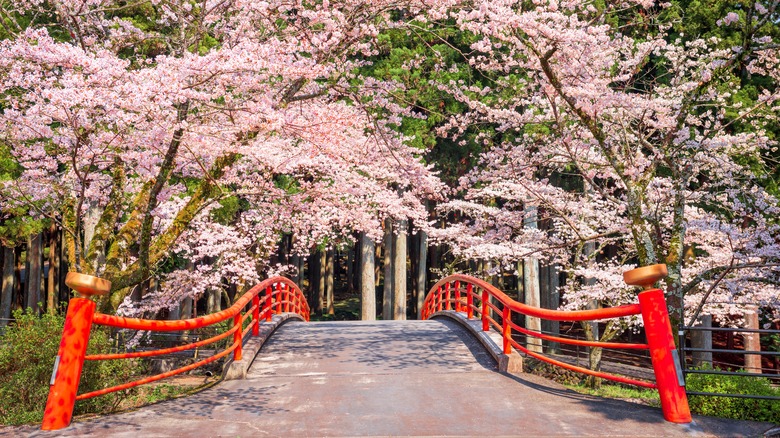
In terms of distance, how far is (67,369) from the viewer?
19.1ft

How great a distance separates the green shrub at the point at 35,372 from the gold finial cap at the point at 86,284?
190 centimetres

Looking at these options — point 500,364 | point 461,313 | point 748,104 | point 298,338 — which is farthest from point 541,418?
point 748,104

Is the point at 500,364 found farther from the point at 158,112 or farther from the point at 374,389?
the point at 158,112

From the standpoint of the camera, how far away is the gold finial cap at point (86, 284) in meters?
5.84

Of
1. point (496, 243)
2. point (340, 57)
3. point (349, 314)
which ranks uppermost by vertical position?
point (340, 57)

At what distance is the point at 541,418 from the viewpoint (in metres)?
6.58

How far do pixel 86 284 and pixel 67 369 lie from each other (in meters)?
0.77

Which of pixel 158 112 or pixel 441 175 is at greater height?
pixel 441 175

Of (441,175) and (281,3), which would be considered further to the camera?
(441,175)

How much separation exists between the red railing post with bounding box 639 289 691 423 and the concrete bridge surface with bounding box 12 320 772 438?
153 millimetres

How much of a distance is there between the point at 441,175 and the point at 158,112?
21.3 metres

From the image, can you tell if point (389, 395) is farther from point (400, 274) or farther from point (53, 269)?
point (53, 269)

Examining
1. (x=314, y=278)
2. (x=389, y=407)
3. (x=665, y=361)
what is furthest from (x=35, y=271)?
(x=665, y=361)

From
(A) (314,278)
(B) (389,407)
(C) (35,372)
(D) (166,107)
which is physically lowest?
(B) (389,407)
